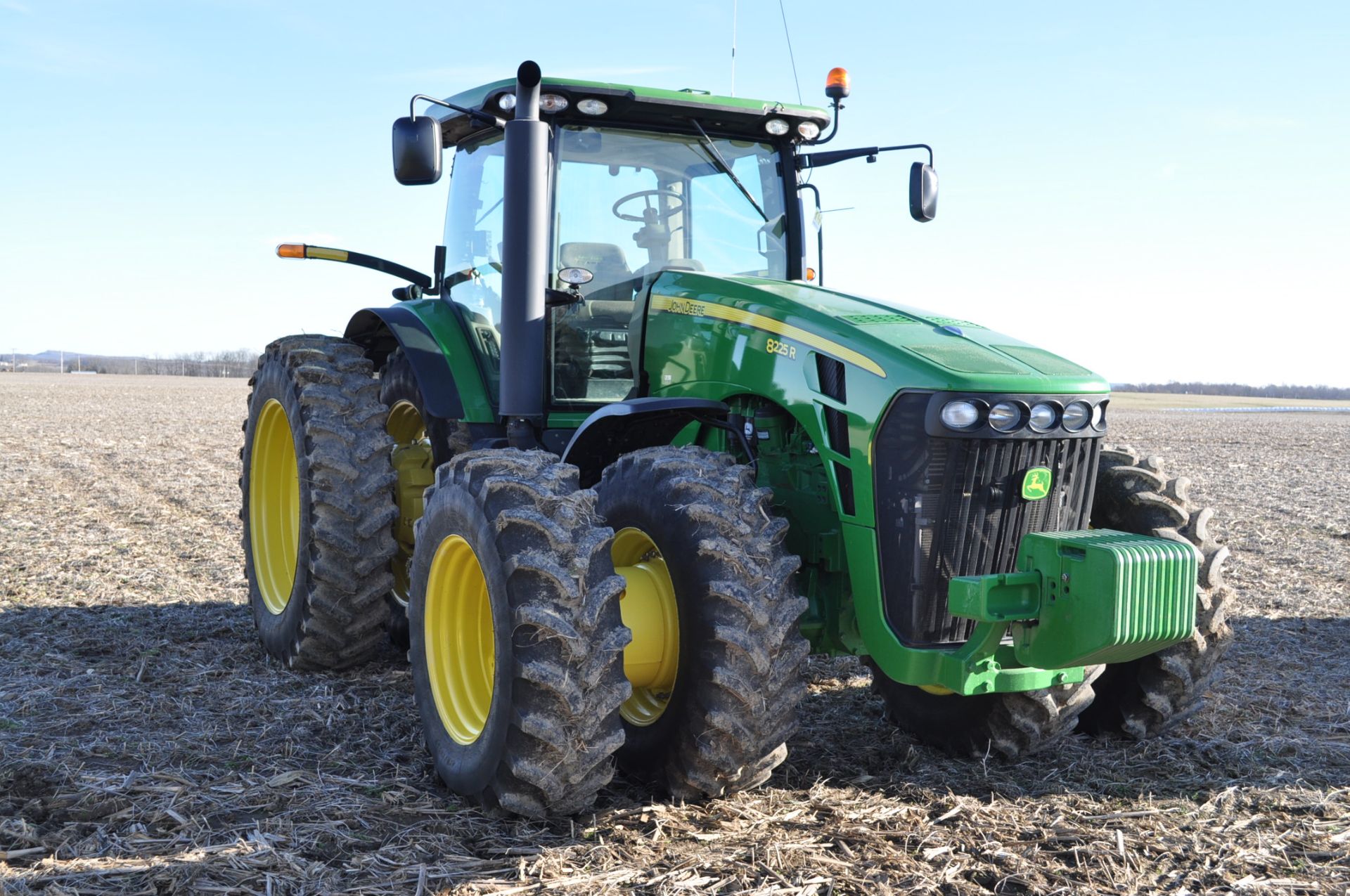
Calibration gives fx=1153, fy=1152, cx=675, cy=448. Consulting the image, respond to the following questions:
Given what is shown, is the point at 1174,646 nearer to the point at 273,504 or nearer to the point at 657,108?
the point at 657,108

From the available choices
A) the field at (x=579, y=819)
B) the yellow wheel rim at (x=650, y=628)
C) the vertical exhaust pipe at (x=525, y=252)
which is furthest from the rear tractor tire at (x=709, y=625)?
the vertical exhaust pipe at (x=525, y=252)

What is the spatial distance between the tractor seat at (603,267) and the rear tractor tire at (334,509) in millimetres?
1310

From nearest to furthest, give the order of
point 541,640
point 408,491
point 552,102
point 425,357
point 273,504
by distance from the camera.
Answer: point 541,640
point 552,102
point 425,357
point 408,491
point 273,504

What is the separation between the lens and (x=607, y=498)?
165 inches

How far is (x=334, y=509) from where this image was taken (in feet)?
17.6

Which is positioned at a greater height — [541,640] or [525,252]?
[525,252]

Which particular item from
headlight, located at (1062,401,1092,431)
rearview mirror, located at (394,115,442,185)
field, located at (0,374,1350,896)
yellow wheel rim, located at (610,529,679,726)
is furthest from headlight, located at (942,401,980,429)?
rearview mirror, located at (394,115,442,185)

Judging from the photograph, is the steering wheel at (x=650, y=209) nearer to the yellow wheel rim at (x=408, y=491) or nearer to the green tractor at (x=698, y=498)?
the green tractor at (x=698, y=498)

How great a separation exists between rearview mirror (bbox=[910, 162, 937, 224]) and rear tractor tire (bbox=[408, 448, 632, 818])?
2348 mm

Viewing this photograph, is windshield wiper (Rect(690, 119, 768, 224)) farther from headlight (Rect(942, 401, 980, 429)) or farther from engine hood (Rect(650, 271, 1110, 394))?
headlight (Rect(942, 401, 980, 429))

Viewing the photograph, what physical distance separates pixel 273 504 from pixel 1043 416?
444 cm

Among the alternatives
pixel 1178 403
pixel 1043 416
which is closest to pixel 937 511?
pixel 1043 416

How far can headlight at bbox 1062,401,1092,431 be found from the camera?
12.7 ft

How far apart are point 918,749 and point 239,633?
3.91m
